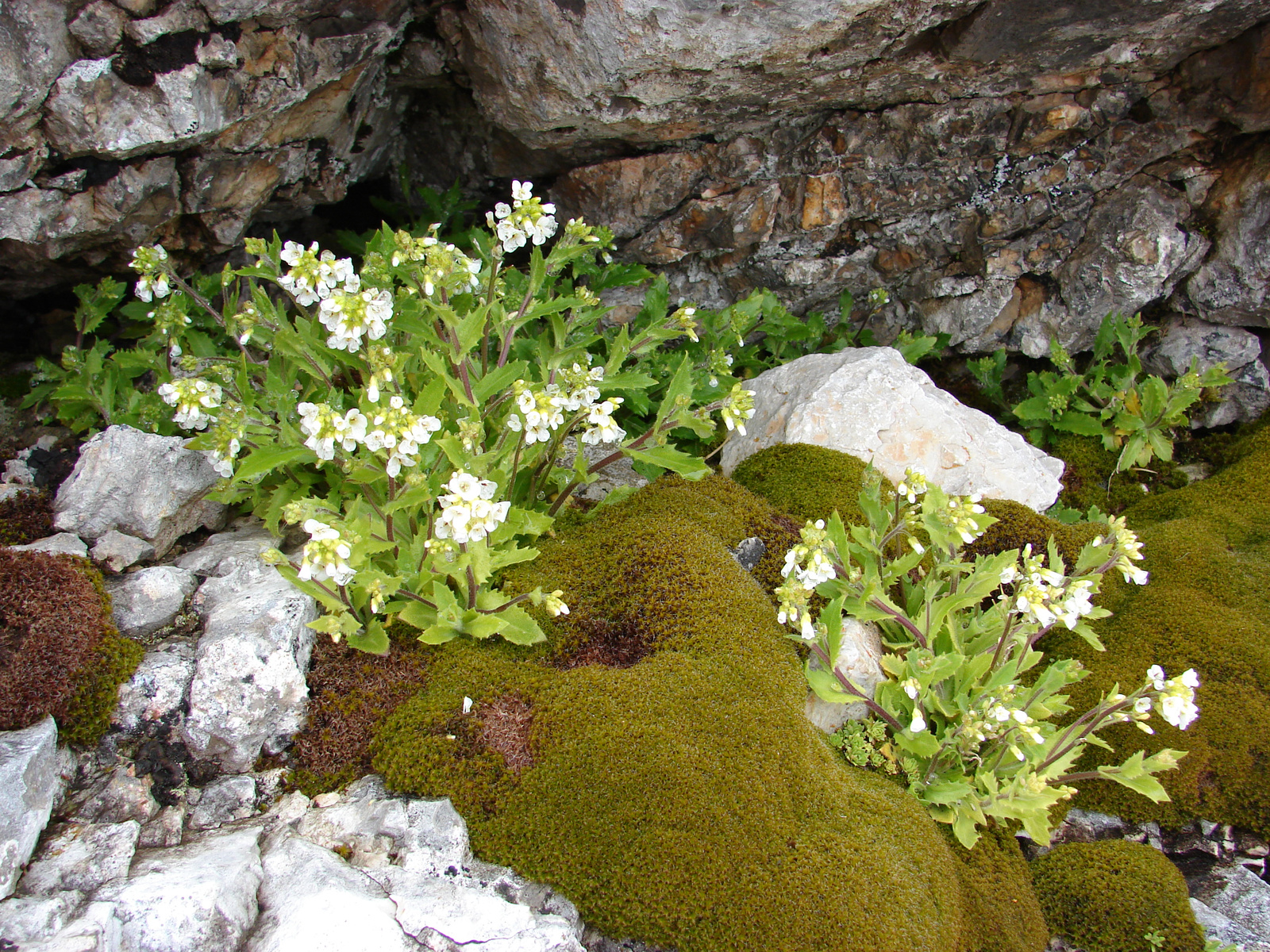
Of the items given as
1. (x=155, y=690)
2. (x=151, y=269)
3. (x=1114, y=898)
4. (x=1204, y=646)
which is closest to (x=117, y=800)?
(x=155, y=690)

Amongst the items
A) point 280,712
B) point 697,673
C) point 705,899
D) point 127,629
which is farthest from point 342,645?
point 705,899

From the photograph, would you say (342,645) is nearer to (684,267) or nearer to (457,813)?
(457,813)

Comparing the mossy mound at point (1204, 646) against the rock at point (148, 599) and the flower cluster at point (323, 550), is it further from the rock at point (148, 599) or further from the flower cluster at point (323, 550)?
the rock at point (148, 599)

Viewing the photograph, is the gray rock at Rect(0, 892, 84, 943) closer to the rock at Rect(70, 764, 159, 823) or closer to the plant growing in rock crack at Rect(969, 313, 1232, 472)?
the rock at Rect(70, 764, 159, 823)

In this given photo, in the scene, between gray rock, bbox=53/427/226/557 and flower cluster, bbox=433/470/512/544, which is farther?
gray rock, bbox=53/427/226/557

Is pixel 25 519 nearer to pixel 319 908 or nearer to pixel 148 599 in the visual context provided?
pixel 148 599

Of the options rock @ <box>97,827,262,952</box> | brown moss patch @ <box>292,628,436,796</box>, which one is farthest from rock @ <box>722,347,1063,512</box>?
rock @ <box>97,827,262,952</box>
